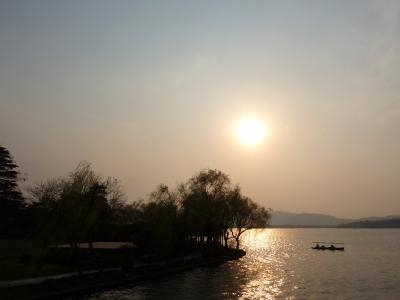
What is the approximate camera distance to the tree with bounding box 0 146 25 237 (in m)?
78.8

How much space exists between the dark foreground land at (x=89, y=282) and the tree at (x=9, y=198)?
30.7m

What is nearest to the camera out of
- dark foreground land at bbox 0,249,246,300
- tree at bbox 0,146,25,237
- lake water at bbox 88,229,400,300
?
dark foreground land at bbox 0,249,246,300

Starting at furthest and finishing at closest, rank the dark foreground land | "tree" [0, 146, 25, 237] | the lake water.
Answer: "tree" [0, 146, 25, 237] → the lake water → the dark foreground land

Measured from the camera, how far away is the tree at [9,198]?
78.8 m

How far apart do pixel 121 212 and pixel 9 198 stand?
25.8 m

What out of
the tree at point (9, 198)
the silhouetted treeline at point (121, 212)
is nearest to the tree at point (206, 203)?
the silhouetted treeline at point (121, 212)

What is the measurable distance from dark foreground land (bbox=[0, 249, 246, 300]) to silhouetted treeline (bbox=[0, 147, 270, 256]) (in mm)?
4192

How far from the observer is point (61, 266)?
5297 cm

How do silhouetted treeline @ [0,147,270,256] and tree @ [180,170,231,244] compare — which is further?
tree @ [180,170,231,244]

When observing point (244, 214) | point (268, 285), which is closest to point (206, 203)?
point (244, 214)

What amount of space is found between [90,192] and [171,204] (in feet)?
69.9

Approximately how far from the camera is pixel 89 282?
43.4 m

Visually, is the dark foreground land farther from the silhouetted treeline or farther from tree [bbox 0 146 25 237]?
tree [bbox 0 146 25 237]

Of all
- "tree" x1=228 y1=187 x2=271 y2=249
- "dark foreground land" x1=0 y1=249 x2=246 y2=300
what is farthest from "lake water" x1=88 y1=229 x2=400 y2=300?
"tree" x1=228 y1=187 x2=271 y2=249
